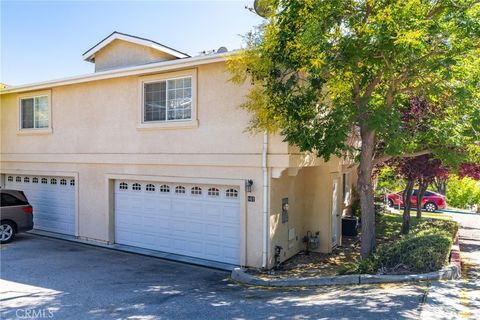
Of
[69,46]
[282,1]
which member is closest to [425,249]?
[282,1]

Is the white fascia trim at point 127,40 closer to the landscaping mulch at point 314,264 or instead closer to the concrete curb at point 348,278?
the concrete curb at point 348,278

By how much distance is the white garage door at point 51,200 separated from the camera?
1413 cm

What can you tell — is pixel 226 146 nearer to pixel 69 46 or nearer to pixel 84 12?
pixel 84 12

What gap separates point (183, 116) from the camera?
37.1 feet

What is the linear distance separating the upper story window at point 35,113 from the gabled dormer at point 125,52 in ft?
8.41

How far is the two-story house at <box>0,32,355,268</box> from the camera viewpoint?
10.1m

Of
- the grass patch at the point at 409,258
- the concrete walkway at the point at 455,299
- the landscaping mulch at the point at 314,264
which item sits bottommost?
the landscaping mulch at the point at 314,264

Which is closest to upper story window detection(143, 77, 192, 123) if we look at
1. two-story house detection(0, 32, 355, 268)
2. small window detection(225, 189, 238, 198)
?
two-story house detection(0, 32, 355, 268)

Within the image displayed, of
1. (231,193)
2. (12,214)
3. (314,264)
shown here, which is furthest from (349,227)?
(12,214)

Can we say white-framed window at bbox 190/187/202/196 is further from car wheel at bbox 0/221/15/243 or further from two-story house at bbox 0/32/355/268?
car wheel at bbox 0/221/15/243

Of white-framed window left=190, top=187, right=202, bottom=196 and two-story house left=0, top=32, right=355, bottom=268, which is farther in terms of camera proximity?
white-framed window left=190, top=187, right=202, bottom=196

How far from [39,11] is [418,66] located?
518 inches

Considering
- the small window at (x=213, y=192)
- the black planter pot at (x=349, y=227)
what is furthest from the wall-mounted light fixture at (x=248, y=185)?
the black planter pot at (x=349, y=227)

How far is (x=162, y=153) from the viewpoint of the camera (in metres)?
11.6
